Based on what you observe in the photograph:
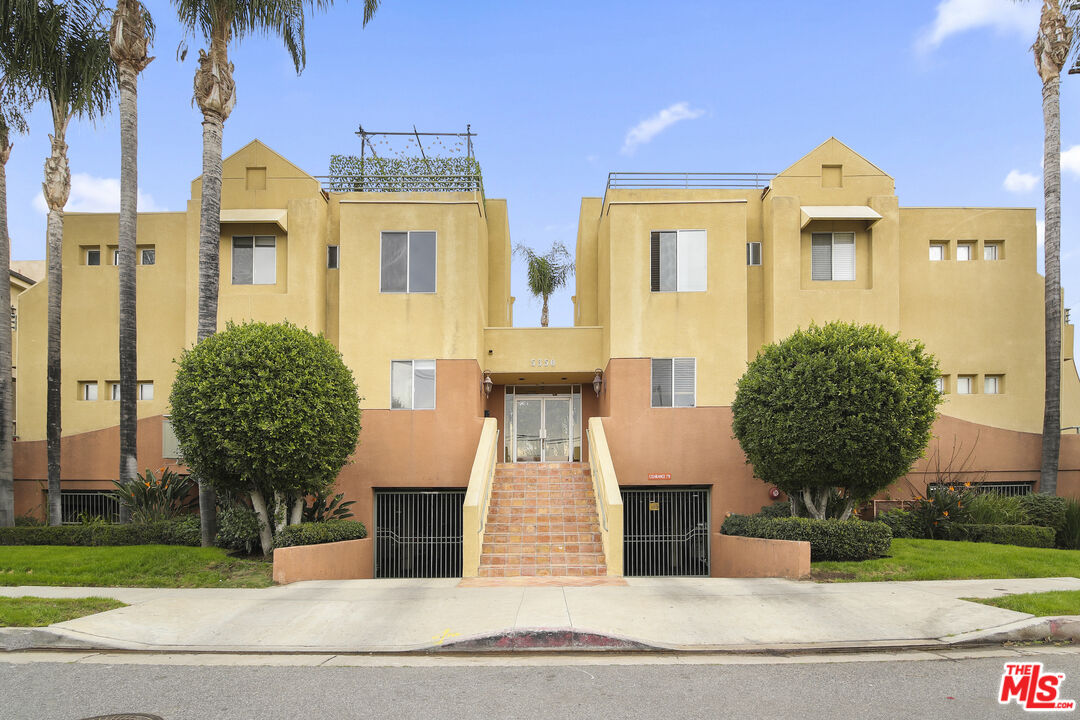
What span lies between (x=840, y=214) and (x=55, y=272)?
736 inches

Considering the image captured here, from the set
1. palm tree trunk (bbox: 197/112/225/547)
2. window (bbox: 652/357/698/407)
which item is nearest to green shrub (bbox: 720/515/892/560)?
window (bbox: 652/357/698/407)

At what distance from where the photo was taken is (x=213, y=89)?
50.3ft

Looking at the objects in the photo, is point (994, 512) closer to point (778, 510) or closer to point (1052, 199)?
point (778, 510)

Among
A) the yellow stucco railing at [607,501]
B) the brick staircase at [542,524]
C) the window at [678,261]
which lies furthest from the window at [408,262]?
the yellow stucco railing at [607,501]

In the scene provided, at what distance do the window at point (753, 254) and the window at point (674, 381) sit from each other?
10.5ft

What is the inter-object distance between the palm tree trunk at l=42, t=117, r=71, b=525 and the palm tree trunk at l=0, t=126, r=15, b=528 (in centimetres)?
80

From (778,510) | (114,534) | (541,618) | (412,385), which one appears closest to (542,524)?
(778,510)

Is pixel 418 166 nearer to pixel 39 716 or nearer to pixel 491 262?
pixel 491 262

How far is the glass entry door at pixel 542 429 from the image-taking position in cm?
2092

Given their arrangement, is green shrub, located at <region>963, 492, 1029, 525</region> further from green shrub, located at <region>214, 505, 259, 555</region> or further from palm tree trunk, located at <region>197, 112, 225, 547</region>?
palm tree trunk, located at <region>197, 112, 225, 547</region>

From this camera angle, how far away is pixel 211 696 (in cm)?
654

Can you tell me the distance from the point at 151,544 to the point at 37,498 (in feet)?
19.9

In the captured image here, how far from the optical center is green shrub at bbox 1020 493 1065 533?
648 inches

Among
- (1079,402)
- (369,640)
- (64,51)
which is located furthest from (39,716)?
(1079,402)
